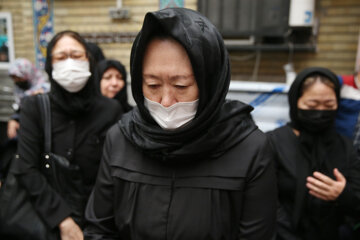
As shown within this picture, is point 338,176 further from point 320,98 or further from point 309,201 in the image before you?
point 320,98

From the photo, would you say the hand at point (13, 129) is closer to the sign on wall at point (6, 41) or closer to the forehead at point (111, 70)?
the forehead at point (111, 70)

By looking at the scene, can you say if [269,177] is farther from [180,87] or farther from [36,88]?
[36,88]

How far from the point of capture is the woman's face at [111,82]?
10.6 feet

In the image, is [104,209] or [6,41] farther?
[6,41]

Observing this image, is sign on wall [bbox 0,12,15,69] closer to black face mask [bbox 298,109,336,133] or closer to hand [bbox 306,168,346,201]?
black face mask [bbox 298,109,336,133]

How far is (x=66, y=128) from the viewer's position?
2176mm

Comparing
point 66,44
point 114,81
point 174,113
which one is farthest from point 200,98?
point 114,81

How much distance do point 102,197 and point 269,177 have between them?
77 centimetres

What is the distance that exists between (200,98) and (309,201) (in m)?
1.41

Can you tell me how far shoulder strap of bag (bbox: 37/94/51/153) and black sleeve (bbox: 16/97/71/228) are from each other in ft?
0.11

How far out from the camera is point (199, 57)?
1.15m

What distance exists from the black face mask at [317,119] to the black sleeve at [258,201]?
43.6 inches

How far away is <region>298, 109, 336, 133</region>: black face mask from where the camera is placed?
2215 millimetres

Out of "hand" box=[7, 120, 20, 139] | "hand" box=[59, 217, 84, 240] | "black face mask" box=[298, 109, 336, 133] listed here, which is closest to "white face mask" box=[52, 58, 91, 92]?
"hand" box=[59, 217, 84, 240]
